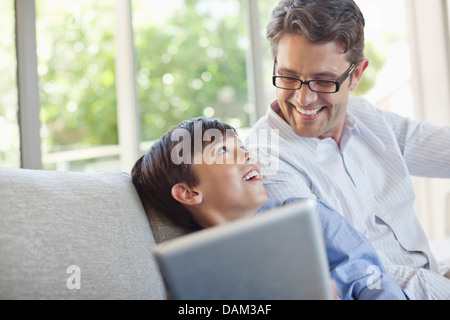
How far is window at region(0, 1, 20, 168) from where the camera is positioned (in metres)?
2.17

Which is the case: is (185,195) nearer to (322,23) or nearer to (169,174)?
(169,174)

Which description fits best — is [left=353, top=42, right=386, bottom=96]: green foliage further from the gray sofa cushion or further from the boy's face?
the gray sofa cushion

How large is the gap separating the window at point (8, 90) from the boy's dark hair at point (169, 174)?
1.12 metres

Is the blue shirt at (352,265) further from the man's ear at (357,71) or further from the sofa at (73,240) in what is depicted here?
the man's ear at (357,71)

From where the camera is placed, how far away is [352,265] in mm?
1080

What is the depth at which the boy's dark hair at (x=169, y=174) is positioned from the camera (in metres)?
1.21

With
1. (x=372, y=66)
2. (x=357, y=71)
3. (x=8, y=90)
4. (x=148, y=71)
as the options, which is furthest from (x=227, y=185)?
(x=148, y=71)

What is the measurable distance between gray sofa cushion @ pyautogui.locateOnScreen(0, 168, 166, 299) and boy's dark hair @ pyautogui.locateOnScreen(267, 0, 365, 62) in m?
0.63

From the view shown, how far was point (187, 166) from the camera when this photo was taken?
1.21 metres

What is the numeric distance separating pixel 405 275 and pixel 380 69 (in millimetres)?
2691

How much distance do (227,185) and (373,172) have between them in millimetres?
562

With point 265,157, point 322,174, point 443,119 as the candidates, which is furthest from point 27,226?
point 443,119

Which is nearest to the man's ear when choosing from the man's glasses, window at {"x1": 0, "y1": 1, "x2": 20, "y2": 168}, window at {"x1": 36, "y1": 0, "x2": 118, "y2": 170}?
the man's glasses
